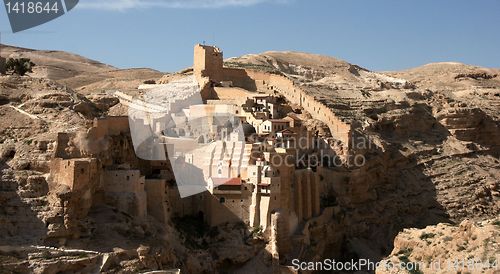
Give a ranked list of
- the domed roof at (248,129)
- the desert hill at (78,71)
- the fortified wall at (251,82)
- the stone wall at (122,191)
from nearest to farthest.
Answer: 1. the stone wall at (122,191)
2. the domed roof at (248,129)
3. the fortified wall at (251,82)
4. the desert hill at (78,71)

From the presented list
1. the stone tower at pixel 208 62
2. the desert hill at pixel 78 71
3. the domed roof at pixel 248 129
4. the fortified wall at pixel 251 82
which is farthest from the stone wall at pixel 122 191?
the desert hill at pixel 78 71

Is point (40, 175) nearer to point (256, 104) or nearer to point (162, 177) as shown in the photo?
point (162, 177)

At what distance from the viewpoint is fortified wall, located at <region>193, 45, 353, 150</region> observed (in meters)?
46.8

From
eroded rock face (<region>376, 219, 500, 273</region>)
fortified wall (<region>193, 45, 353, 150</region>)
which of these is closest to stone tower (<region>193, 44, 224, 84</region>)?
fortified wall (<region>193, 45, 353, 150</region>)

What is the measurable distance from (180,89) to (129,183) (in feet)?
55.9

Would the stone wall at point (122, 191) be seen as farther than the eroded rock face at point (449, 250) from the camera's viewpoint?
Yes

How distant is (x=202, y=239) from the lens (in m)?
34.8

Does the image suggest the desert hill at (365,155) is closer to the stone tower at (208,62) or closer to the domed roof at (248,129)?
the stone tower at (208,62)

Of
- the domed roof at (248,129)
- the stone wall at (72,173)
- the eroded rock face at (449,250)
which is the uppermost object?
the domed roof at (248,129)

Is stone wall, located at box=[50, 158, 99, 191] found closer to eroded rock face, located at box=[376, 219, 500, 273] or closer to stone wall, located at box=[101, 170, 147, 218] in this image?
stone wall, located at box=[101, 170, 147, 218]

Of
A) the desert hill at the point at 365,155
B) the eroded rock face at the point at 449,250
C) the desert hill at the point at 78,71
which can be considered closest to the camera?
the eroded rock face at the point at 449,250

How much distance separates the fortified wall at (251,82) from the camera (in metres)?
46.8

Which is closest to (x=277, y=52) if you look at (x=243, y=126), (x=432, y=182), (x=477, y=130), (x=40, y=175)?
(x=477, y=130)

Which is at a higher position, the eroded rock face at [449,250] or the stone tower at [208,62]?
the stone tower at [208,62]
